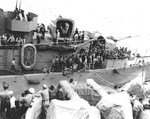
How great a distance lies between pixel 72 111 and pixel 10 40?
7501mm

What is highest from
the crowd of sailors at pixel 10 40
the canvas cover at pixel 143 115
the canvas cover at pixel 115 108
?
the crowd of sailors at pixel 10 40

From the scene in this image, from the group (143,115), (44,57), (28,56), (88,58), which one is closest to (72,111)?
(143,115)

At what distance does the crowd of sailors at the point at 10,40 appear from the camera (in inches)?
488

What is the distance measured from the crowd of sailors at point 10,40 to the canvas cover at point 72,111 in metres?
7.04

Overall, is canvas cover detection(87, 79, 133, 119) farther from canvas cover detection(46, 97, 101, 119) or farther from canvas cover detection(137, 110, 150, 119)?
canvas cover detection(137, 110, 150, 119)

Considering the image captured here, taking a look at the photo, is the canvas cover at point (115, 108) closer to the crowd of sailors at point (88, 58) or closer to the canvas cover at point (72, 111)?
the canvas cover at point (72, 111)

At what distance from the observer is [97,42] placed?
15164 mm

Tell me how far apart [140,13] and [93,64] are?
101 feet

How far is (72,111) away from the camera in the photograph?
5922 mm

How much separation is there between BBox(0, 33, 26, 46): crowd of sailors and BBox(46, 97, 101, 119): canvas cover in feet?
23.1

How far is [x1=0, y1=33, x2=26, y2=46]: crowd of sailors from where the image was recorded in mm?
12388

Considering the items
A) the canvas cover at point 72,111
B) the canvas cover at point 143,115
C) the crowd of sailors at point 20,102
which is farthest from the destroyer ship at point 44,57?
the canvas cover at point 72,111

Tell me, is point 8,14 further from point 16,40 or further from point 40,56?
point 40,56

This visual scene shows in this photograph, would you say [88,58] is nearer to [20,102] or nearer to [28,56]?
[28,56]
